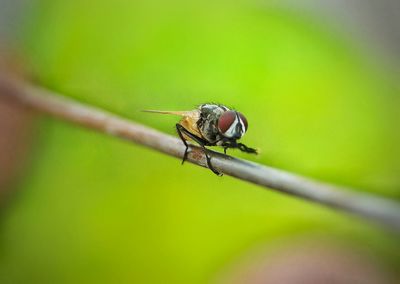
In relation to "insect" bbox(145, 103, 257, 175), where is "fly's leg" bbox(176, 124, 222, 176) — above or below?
below

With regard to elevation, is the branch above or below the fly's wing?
below

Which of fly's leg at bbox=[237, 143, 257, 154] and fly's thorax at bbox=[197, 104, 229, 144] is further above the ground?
fly's thorax at bbox=[197, 104, 229, 144]

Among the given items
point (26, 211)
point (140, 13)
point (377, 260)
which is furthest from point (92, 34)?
point (377, 260)

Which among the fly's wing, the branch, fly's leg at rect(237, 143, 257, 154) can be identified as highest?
the fly's wing

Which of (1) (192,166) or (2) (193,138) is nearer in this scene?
(2) (193,138)

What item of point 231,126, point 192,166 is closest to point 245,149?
point 231,126

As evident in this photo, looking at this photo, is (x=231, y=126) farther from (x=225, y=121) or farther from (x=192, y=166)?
(x=192, y=166)

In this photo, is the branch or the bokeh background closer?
the branch

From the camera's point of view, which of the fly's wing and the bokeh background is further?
the bokeh background
